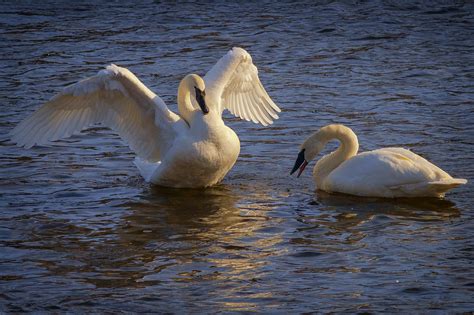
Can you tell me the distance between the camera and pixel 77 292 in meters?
7.52

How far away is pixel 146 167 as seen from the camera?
35.9 ft

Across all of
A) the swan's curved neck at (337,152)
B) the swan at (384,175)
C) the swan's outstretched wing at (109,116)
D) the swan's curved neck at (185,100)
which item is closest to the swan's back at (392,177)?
the swan at (384,175)

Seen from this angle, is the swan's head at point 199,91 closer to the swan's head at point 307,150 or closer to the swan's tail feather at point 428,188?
the swan's head at point 307,150

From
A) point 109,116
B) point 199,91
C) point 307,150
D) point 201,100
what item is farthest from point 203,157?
point 109,116

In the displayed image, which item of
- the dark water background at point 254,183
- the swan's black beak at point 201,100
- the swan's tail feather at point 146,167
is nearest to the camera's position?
the dark water background at point 254,183

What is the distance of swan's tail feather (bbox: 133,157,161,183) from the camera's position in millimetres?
10820

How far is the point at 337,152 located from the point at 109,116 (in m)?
2.24

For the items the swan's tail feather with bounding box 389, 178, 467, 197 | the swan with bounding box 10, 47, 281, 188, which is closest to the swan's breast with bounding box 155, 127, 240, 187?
the swan with bounding box 10, 47, 281, 188

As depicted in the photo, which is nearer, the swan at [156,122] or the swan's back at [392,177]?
the swan's back at [392,177]

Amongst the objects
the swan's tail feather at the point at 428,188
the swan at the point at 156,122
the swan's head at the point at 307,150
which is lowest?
the swan's tail feather at the point at 428,188

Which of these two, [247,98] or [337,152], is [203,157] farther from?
[247,98]

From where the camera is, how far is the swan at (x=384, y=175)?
977 centimetres

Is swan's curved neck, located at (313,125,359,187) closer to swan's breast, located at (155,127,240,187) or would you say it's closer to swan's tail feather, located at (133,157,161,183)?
swan's breast, located at (155,127,240,187)

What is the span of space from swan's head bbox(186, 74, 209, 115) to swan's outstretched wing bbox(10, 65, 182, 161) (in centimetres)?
35
